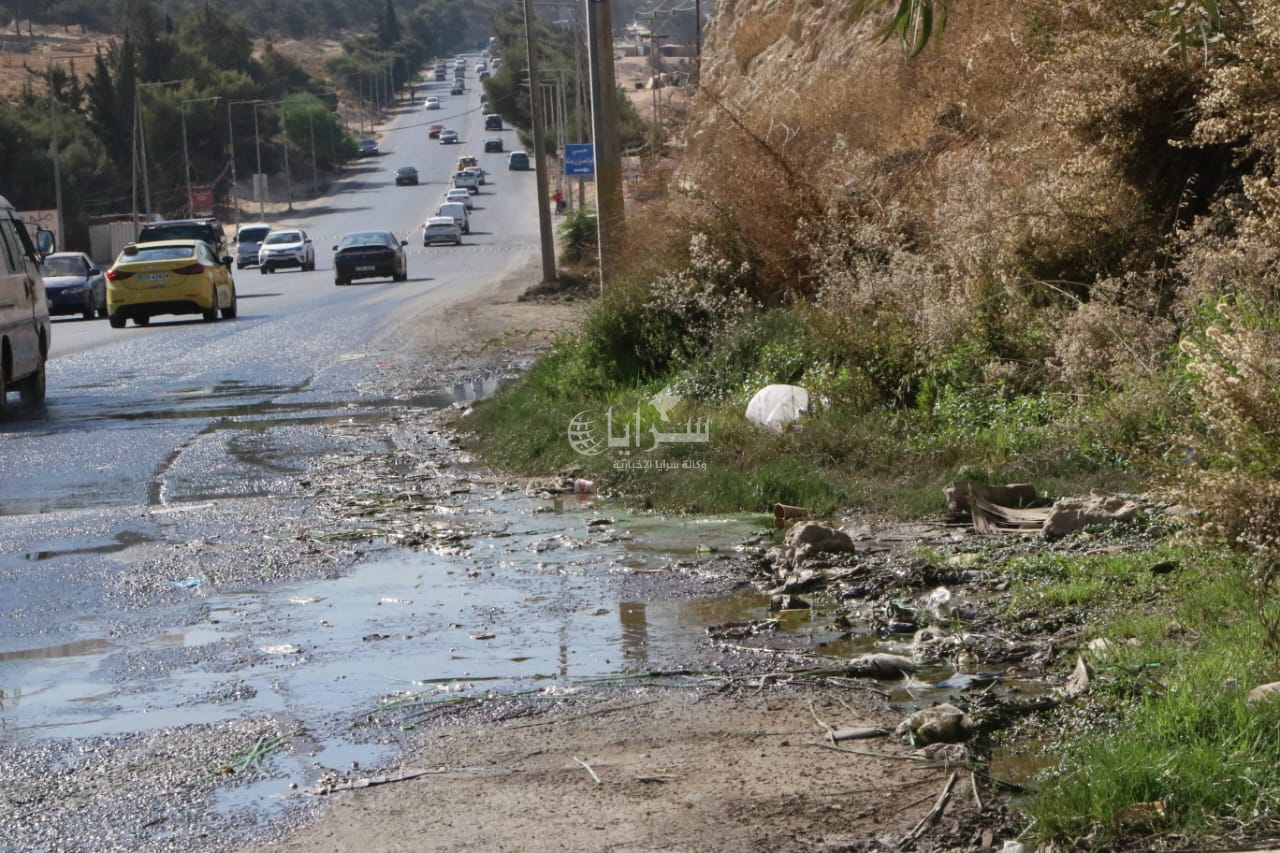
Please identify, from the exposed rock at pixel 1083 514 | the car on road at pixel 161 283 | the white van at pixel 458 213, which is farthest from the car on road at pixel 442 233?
the exposed rock at pixel 1083 514

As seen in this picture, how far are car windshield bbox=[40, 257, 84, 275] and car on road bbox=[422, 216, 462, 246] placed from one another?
36140 mm

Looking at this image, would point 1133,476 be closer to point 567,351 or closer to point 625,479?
point 625,479

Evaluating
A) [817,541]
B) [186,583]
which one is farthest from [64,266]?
[817,541]

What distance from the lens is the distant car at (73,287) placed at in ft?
120

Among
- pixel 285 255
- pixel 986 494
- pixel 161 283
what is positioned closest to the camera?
pixel 986 494

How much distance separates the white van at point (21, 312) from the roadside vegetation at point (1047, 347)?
5.20 meters

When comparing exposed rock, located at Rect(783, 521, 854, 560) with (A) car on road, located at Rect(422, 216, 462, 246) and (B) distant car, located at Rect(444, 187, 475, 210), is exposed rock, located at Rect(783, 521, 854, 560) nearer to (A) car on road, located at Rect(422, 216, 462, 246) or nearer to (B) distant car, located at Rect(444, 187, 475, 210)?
(A) car on road, located at Rect(422, 216, 462, 246)

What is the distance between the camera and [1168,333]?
10062 mm

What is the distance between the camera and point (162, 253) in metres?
30.8

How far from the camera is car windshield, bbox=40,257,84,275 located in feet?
123

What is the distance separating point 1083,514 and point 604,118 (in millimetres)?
11475

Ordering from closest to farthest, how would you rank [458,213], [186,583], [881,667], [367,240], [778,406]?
[881,667], [186,583], [778,406], [367,240], [458,213]

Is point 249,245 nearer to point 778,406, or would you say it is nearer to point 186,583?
point 778,406

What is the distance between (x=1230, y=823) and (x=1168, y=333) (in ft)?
20.9
